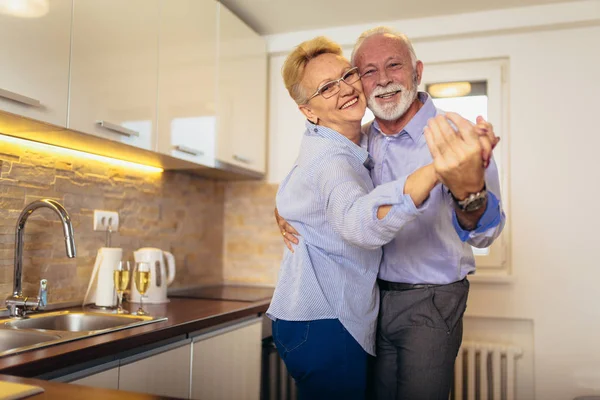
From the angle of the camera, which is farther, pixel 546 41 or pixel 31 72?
pixel 546 41

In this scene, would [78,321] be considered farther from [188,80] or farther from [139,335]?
[188,80]

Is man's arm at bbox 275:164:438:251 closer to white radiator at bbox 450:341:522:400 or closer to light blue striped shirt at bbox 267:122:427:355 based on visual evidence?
light blue striped shirt at bbox 267:122:427:355

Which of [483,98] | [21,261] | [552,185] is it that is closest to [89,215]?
[21,261]

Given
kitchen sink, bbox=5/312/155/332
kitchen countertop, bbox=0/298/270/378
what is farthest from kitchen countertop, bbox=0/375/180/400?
kitchen sink, bbox=5/312/155/332

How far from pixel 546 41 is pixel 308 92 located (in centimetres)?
194

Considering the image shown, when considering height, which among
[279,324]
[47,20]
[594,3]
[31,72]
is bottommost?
[279,324]

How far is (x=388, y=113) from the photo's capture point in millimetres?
1681

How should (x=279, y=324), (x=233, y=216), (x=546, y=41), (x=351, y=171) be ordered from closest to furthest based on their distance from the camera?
(x=351, y=171) < (x=279, y=324) < (x=546, y=41) < (x=233, y=216)

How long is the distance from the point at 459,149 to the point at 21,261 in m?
1.61

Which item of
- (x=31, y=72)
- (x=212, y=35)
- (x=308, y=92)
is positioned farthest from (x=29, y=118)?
(x=212, y=35)

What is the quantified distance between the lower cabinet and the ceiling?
159 centimetres

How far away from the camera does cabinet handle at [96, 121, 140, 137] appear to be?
6.72 feet

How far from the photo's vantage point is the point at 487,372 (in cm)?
309

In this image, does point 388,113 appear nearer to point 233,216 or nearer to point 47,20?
point 47,20
